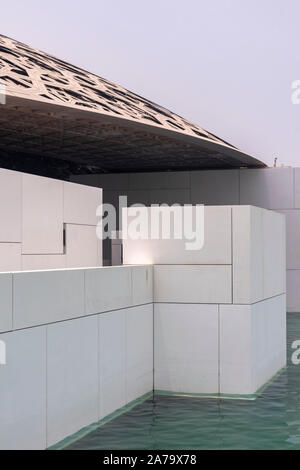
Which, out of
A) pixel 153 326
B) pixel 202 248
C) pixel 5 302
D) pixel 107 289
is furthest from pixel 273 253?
pixel 5 302

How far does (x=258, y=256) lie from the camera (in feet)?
42.7

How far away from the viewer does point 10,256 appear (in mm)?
14484

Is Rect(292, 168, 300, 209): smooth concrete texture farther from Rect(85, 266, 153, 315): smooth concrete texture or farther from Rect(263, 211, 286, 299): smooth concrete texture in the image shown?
Rect(85, 266, 153, 315): smooth concrete texture

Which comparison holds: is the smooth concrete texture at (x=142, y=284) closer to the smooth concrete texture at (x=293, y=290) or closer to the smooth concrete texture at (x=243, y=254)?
the smooth concrete texture at (x=243, y=254)

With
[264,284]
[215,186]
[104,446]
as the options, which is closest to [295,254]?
[215,186]

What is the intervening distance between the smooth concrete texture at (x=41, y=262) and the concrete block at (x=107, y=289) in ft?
12.8

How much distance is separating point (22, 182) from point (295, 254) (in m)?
17.1

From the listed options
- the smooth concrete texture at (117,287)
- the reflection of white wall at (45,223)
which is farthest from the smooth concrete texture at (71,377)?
the reflection of white wall at (45,223)

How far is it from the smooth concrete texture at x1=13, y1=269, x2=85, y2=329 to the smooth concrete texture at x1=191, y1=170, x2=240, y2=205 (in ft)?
66.1

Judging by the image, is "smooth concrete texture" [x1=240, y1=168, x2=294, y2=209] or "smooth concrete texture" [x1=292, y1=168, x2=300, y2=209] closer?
"smooth concrete texture" [x1=292, y1=168, x2=300, y2=209]

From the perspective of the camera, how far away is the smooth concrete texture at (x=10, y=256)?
14203 millimetres

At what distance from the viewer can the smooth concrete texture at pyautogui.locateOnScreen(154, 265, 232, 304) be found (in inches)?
489

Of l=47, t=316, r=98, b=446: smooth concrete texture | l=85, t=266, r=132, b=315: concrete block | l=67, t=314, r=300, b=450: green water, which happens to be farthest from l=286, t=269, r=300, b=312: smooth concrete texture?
l=47, t=316, r=98, b=446: smooth concrete texture
